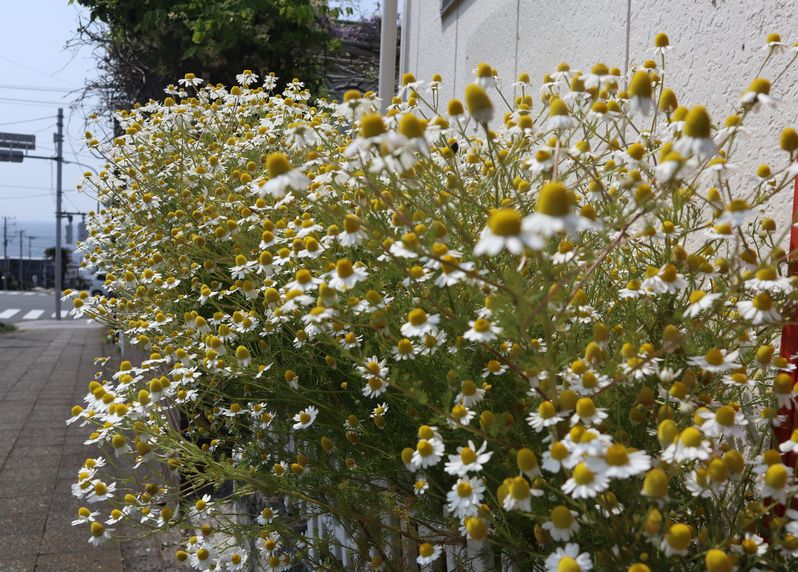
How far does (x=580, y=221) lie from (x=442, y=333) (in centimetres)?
59

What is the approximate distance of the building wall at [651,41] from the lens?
2.08 m

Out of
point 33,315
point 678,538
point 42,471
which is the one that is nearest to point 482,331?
point 678,538

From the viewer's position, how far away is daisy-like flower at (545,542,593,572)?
1.08 meters

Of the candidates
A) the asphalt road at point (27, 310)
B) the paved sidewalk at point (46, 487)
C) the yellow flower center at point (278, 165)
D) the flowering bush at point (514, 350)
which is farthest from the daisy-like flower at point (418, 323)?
the asphalt road at point (27, 310)

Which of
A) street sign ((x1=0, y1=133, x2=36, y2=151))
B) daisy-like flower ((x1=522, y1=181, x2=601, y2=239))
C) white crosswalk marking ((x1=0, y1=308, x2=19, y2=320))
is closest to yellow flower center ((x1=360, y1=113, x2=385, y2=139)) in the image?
daisy-like flower ((x1=522, y1=181, x2=601, y2=239))

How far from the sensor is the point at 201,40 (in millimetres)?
7691

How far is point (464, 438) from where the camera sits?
5.13 ft

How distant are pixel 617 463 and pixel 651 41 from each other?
2.11 meters

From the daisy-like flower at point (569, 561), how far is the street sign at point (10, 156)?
85.1 feet

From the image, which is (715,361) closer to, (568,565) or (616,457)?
(616,457)

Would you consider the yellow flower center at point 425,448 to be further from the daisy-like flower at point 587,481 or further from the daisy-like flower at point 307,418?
the daisy-like flower at point 307,418

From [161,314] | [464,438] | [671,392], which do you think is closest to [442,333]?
[464,438]

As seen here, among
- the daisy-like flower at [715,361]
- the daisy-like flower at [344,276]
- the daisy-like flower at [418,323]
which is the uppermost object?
the daisy-like flower at [344,276]

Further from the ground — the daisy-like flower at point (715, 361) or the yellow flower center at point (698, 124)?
the yellow flower center at point (698, 124)
